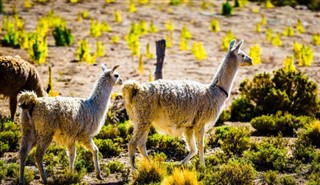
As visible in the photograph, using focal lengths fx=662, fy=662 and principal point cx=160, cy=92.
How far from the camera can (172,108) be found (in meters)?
9.77

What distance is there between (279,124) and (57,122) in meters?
5.47

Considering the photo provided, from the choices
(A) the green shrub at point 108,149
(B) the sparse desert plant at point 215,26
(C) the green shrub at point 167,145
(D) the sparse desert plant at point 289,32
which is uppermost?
(A) the green shrub at point 108,149

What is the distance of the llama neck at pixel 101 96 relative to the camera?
9.65 meters

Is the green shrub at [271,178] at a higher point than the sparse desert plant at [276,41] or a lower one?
higher

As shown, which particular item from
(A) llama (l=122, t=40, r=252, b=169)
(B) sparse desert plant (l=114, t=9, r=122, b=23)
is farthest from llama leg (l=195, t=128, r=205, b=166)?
(B) sparse desert plant (l=114, t=9, r=122, b=23)

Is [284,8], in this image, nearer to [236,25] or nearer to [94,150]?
[236,25]

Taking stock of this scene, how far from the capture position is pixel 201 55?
20.3 m

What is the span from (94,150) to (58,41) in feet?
38.4

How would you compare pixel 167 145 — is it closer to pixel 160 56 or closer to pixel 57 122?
pixel 160 56

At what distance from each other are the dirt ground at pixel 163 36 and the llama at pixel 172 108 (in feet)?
17.0

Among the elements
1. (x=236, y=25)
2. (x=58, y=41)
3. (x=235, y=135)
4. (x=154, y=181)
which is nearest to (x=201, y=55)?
(x=58, y=41)

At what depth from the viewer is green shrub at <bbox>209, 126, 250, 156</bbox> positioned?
1140 cm

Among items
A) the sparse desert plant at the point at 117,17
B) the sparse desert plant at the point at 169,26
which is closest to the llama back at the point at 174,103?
the sparse desert plant at the point at 169,26

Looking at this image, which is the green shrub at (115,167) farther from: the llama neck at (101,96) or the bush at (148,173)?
the llama neck at (101,96)
